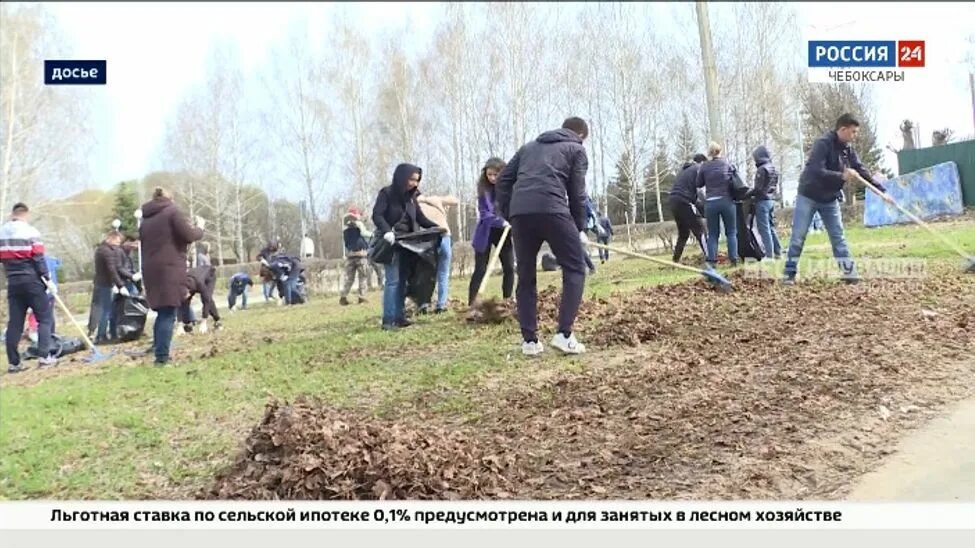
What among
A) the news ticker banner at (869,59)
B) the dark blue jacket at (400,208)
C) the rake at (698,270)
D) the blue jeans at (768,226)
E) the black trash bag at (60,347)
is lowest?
the black trash bag at (60,347)

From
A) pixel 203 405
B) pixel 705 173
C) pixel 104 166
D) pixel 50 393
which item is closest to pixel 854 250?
pixel 705 173

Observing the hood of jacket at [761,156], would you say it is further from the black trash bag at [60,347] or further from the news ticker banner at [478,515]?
the black trash bag at [60,347]

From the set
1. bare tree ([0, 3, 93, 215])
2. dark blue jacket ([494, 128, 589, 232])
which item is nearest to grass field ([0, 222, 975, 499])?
dark blue jacket ([494, 128, 589, 232])

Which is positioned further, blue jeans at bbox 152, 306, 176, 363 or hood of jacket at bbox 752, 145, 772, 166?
blue jeans at bbox 152, 306, 176, 363

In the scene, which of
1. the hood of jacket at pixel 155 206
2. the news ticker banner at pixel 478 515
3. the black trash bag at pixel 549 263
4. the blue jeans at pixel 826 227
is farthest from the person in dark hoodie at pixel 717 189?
the hood of jacket at pixel 155 206

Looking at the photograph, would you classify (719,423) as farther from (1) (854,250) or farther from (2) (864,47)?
(1) (854,250)

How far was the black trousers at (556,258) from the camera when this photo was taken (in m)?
3.69

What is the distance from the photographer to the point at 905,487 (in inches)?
90.2

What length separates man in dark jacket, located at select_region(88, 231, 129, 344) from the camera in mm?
4711

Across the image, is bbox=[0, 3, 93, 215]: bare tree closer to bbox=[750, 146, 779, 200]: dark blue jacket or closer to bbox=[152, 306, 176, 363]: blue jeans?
bbox=[152, 306, 176, 363]: blue jeans

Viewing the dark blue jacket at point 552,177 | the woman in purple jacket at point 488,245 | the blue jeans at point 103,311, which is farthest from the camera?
the blue jeans at point 103,311

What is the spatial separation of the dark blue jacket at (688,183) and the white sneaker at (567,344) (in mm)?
1016

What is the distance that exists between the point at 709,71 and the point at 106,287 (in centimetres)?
414

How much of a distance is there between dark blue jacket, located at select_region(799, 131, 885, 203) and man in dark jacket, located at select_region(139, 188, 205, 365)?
10.8ft
